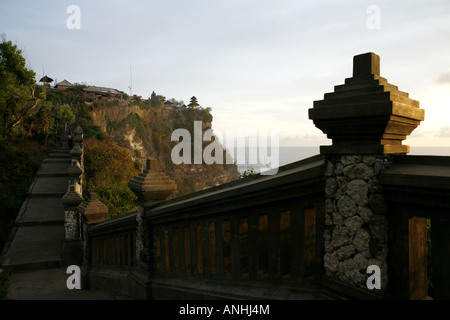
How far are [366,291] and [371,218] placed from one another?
53 centimetres

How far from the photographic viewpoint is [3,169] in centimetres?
1533

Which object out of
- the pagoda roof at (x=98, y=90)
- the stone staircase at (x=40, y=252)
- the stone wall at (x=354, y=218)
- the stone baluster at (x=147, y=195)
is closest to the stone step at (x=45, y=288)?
the stone staircase at (x=40, y=252)

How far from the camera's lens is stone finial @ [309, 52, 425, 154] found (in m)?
1.94

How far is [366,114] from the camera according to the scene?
1.94m

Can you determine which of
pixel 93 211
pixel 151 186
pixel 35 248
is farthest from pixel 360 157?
pixel 35 248

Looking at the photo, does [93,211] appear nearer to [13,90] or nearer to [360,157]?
[360,157]

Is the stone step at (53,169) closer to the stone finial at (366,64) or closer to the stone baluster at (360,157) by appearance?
the stone baluster at (360,157)

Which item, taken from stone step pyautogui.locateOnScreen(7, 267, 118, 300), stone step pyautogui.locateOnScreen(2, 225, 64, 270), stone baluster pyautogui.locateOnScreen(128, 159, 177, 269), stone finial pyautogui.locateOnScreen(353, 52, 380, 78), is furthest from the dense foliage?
stone finial pyautogui.locateOnScreen(353, 52, 380, 78)

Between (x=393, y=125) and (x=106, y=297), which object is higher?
(x=393, y=125)

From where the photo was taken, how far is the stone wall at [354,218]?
2.01 meters

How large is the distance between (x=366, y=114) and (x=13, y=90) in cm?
2588

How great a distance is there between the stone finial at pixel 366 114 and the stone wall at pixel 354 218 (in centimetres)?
9
